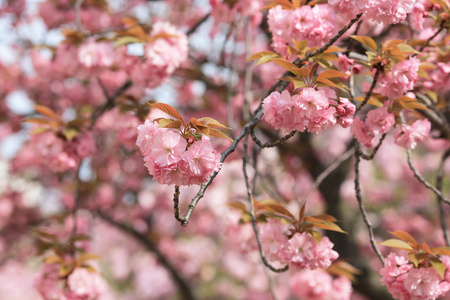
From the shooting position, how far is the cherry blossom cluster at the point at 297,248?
1.47m

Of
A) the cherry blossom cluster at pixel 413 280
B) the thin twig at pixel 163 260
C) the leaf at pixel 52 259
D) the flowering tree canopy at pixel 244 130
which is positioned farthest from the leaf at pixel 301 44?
the thin twig at pixel 163 260

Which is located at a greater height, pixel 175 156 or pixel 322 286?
pixel 175 156

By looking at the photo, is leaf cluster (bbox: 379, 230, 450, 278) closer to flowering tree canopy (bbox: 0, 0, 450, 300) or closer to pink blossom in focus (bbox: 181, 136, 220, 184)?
flowering tree canopy (bbox: 0, 0, 450, 300)

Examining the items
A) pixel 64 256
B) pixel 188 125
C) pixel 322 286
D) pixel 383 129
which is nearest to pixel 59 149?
pixel 64 256

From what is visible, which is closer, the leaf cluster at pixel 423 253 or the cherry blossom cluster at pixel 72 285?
the leaf cluster at pixel 423 253

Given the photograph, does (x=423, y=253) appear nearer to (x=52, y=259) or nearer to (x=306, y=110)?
(x=306, y=110)

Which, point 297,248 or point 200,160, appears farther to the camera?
point 297,248

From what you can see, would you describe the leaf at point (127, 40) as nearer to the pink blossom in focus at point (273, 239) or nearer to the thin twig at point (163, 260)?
the pink blossom in focus at point (273, 239)

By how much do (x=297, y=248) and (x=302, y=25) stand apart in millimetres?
746

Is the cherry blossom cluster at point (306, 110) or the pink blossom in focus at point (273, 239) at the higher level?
the cherry blossom cluster at point (306, 110)

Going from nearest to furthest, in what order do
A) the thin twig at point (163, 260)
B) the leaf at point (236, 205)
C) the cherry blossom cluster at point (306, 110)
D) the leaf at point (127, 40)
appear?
1. the cherry blossom cluster at point (306, 110)
2. the leaf at point (236, 205)
3. the leaf at point (127, 40)
4. the thin twig at point (163, 260)

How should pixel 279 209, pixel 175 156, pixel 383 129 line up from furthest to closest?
pixel 279 209
pixel 383 129
pixel 175 156

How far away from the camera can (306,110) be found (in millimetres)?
1161

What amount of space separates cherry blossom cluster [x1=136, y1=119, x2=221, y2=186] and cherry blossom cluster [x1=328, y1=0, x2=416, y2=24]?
52cm
